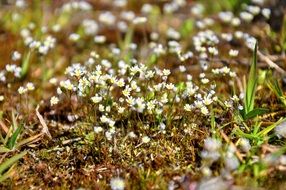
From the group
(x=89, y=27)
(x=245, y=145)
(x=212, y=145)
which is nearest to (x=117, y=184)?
(x=212, y=145)

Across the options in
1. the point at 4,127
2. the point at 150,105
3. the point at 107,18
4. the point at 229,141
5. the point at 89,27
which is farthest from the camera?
the point at 107,18

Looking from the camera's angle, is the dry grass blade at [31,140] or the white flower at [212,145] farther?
the dry grass blade at [31,140]

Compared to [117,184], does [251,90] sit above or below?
above

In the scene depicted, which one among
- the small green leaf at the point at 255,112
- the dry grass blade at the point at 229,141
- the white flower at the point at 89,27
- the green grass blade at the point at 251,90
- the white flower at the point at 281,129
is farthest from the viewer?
the white flower at the point at 89,27

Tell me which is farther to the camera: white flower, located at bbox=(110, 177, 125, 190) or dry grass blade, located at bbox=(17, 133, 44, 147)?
dry grass blade, located at bbox=(17, 133, 44, 147)

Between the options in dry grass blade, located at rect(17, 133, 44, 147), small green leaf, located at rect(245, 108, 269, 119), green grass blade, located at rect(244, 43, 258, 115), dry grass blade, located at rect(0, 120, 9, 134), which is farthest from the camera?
dry grass blade, located at rect(0, 120, 9, 134)

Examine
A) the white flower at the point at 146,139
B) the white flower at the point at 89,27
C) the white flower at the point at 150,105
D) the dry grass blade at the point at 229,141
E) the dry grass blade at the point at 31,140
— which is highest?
the white flower at the point at 150,105

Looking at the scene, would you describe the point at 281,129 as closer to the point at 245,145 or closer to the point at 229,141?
the point at 245,145

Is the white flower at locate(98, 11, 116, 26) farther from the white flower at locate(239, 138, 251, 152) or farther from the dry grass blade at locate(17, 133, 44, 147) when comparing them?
the white flower at locate(239, 138, 251, 152)

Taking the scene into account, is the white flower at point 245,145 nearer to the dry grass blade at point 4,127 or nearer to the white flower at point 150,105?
the white flower at point 150,105

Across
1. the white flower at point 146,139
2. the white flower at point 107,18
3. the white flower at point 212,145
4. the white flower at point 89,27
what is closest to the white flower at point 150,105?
the white flower at point 146,139

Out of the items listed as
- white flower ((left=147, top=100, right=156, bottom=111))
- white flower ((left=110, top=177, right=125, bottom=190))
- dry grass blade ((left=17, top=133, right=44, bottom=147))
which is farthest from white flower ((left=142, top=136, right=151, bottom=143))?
dry grass blade ((left=17, top=133, right=44, bottom=147))
